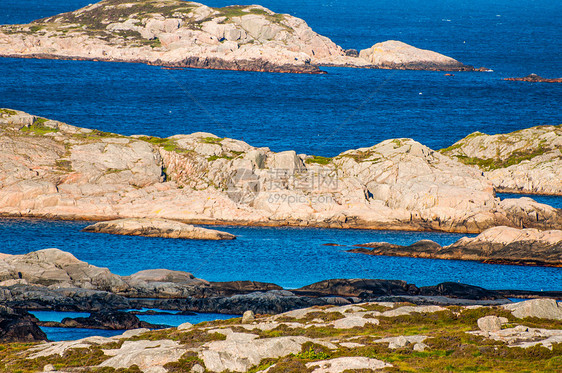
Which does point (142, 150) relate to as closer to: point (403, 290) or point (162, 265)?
point (162, 265)

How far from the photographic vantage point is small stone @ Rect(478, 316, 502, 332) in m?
38.1

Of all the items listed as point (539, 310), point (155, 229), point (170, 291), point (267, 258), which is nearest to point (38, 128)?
point (155, 229)

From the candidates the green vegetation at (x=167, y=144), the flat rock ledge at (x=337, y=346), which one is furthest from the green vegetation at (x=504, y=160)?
the flat rock ledge at (x=337, y=346)

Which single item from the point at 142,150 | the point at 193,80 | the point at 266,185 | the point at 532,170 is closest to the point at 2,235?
the point at 142,150

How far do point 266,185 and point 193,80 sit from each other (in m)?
108

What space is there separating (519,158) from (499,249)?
43.1m

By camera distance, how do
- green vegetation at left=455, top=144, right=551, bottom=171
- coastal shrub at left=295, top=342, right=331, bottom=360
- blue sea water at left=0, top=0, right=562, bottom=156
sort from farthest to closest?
1. blue sea water at left=0, top=0, right=562, bottom=156
2. green vegetation at left=455, top=144, right=551, bottom=171
3. coastal shrub at left=295, top=342, right=331, bottom=360

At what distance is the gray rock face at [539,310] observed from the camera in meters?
39.7

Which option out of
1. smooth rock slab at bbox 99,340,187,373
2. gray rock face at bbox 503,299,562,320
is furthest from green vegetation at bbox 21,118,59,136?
gray rock face at bbox 503,299,562,320

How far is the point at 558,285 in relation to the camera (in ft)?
221

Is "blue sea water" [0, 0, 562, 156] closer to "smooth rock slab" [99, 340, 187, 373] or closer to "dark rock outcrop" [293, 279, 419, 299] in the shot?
"dark rock outcrop" [293, 279, 419, 299]

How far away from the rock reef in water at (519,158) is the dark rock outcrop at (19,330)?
81.2 m

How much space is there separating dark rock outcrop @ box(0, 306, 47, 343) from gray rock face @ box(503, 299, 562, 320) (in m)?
31.3

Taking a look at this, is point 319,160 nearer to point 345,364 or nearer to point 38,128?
point 38,128
